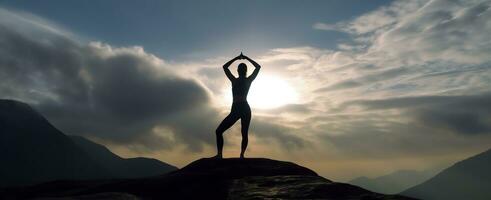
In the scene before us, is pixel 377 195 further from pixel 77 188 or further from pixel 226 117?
pixel 77 188

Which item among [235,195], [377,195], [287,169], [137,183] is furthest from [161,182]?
[377,195]

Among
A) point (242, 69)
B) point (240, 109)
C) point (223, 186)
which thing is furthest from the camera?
point (242, 69)

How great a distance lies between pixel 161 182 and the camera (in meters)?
15.4

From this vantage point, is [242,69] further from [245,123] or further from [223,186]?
[223,186]

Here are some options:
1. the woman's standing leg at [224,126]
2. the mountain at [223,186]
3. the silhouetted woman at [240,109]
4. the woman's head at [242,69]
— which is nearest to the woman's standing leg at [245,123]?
the silhouetted woman at [240,109]

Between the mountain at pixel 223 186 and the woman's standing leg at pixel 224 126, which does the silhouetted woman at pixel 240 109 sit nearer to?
the woman's standing leg at pixel 224 126

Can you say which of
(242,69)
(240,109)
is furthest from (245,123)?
(242,69)

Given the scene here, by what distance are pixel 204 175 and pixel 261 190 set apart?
9.49ft

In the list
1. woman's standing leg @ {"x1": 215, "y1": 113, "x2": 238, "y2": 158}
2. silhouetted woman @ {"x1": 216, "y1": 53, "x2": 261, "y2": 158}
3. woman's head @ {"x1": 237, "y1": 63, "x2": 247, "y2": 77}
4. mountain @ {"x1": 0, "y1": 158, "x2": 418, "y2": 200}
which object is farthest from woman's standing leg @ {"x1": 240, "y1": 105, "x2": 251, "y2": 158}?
woman's head @ {"x1": 237, "y1": 63, "x2": 247, "y2": 77}

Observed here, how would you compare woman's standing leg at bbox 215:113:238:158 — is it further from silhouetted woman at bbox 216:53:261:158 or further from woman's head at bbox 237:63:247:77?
woman's head at bbox 237:63:247:77

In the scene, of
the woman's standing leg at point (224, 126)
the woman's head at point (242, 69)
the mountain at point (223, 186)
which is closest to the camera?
the mountain at point (223, 186)

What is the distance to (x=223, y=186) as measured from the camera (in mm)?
14438

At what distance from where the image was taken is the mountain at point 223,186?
12672mm

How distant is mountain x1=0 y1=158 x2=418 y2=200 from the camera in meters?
12.7
